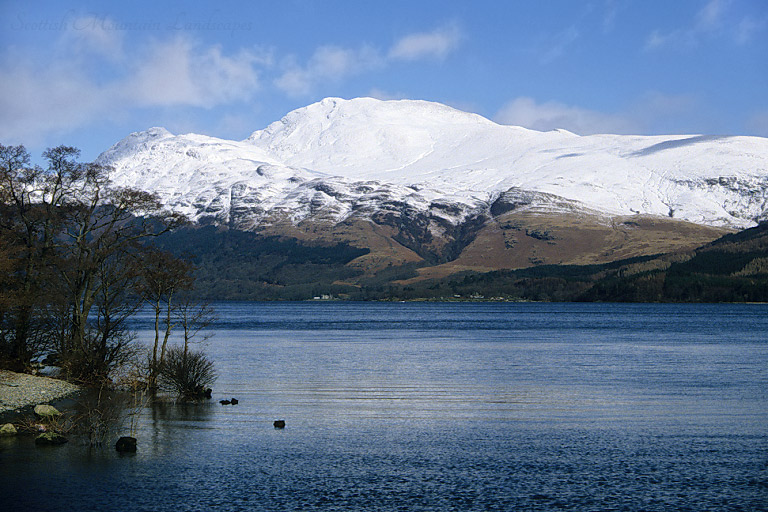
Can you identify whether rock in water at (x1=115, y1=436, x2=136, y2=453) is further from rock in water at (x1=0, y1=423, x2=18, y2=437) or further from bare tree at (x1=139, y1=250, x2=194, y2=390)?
bare tree at (x1=139, y1=250, x2=194, y2=390)

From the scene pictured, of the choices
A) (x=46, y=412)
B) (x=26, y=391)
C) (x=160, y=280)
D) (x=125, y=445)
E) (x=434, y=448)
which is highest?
(x=160, y=280)

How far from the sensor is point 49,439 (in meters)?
31.6

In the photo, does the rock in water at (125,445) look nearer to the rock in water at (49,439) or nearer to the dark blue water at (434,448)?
the dark blue water at (434,448)

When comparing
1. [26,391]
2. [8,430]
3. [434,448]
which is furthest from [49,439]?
[434,448]

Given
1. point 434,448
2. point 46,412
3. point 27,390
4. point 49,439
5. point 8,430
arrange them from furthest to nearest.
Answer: point 27,390 < point 46,412 < point 434,448 < point 8,430 < point 49,439

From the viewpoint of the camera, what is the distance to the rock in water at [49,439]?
3152 centimetres

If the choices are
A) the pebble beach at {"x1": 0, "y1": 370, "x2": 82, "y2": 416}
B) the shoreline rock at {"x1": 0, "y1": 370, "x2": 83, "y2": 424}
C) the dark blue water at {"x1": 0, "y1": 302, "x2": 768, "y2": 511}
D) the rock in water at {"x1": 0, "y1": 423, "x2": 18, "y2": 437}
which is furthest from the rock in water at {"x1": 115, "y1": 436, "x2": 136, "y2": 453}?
the pebble beach at {"x1": 0, "y1": 370, "x2": 82, "y2": 416}

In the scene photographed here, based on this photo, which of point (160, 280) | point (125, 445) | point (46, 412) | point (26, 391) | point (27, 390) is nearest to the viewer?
point (125, 445)

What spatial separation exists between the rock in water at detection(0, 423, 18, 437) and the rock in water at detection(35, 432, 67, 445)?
212 cm

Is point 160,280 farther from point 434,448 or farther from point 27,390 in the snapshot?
point 434,448

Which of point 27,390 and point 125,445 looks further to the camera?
point 27,390

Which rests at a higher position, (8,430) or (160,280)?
(160,280)

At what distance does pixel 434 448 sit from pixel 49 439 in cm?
Result: 1588

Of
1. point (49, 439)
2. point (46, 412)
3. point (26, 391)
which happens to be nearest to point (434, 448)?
point (49, 439)
